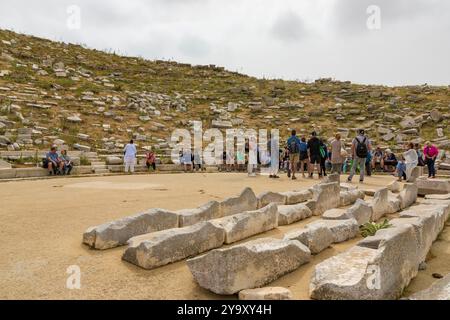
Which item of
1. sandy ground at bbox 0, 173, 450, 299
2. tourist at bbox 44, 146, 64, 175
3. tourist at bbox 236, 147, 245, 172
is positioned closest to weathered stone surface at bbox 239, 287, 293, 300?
sandy ground at bbox 0, 173, 450, 299

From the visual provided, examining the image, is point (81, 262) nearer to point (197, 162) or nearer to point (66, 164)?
point (66, 164)

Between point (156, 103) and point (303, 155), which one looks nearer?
point (303, 155)

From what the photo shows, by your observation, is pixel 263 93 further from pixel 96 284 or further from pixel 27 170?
pixel 96 284

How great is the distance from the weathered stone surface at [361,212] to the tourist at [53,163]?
425 inches

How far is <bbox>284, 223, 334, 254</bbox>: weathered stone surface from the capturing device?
4203 mm

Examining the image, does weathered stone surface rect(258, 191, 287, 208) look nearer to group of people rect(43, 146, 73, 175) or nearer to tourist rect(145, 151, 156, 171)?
group of people rect(43, 146, 73, 175)

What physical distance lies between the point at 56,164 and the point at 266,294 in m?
→ 12.1

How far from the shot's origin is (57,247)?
4.24 m

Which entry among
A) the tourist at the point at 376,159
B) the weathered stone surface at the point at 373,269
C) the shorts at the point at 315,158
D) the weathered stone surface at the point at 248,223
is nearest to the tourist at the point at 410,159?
the shorts at the point at 315,158

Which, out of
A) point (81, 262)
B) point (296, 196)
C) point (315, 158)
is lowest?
point (81, 262)

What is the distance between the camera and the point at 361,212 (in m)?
5.63

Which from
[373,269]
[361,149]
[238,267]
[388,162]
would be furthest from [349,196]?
[388,162]

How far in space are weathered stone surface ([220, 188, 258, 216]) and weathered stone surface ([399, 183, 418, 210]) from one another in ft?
10.3
